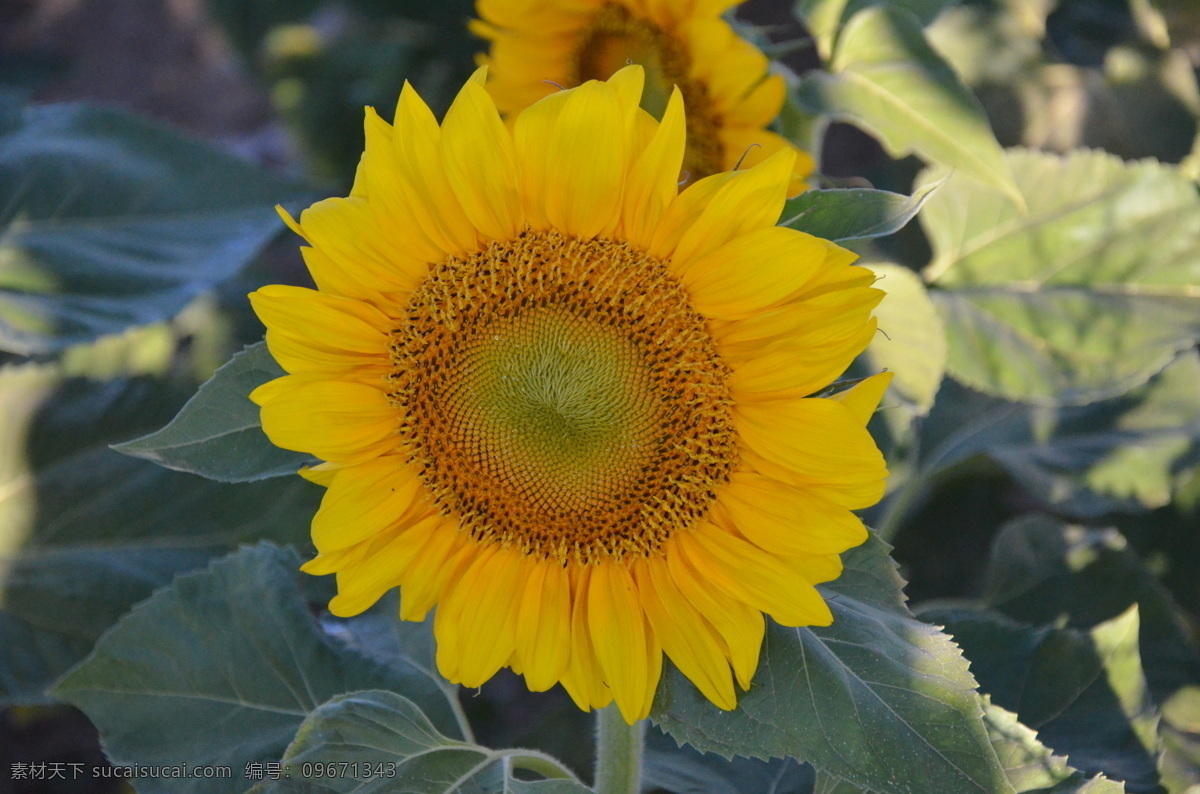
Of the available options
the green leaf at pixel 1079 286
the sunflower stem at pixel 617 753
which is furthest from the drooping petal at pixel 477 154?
the green leaf at pixel 1079 286

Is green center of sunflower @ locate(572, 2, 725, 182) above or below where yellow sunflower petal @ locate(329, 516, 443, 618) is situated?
above

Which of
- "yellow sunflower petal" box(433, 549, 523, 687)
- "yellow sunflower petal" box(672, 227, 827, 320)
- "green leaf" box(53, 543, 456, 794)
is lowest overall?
"green leaf" box(53, 543, 456, 794)

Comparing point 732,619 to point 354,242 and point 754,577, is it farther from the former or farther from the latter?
point 354,242

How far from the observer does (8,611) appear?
1.47 m

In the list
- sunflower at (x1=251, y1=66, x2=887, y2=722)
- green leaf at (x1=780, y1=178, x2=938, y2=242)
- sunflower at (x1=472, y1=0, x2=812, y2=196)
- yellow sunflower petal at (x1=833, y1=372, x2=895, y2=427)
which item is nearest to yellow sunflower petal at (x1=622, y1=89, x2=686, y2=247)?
sunflower at (x1=251, y1=66, x2=887, y2=722)

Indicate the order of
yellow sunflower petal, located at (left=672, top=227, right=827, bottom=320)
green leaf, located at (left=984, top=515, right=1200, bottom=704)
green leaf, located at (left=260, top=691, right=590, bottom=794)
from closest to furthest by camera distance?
yellow sunflower petal, located at (left=672, top=227, right=827, bottom=320)
green leaf, located at (left=260, top=691, right=590, bottom=794)
green leaf, located at (left=984, top=515, right=1200, bottom=704)

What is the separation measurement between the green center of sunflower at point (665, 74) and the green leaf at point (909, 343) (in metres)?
0.26

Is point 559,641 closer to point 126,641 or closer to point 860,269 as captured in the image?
point 860,269

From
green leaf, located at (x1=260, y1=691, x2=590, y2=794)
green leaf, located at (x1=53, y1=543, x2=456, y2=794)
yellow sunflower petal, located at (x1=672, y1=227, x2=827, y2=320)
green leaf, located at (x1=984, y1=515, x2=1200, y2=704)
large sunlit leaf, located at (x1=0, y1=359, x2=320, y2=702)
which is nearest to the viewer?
yellow sunflower petal, located at (x1=672, y1=227, x2=827, y2=320)

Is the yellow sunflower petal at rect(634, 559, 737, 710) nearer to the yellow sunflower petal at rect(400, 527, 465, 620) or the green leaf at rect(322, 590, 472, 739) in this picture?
the yellow sunflower petal at rect(400, 527, 465, 620)

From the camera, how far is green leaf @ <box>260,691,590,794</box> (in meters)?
0.94

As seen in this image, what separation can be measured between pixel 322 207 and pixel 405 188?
0.07m

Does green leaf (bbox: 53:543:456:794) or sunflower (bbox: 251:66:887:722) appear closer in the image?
sunflower (bbox: 251:66:887:722)

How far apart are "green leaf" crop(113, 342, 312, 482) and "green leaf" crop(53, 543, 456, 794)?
0.34 meters
